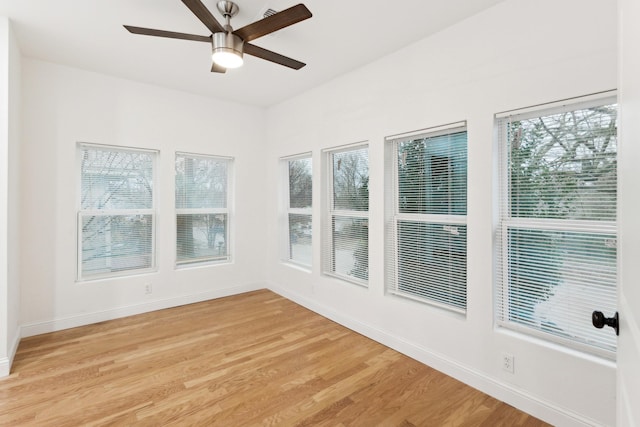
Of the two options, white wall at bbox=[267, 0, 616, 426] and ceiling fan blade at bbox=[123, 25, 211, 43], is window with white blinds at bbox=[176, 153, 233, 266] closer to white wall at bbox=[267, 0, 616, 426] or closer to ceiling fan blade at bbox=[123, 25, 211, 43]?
white wall at bbox=[267, 0, 616, 426]

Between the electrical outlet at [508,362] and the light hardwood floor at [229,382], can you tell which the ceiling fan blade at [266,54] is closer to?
the light hardwood floor at [229,382]

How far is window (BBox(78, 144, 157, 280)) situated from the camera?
3.49 m

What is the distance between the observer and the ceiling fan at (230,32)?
6.03 ft

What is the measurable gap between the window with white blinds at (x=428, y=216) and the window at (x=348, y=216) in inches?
15.4

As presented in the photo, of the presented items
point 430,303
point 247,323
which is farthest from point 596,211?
point 247,323

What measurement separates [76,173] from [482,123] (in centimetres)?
403

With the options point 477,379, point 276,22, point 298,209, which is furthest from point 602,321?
point 298,209

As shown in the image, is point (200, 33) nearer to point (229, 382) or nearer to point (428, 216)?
point (428, 216)

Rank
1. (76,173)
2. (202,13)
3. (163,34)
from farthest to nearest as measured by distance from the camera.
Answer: (76,173), (163,34), (202,13)

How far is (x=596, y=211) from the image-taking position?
6.03 ft

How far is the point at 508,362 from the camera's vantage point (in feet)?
6.93

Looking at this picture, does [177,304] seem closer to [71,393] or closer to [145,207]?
[145,207]

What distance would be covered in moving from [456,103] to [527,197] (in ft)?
2.89

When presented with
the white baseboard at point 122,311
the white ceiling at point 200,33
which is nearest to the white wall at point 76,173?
the white baseboard at point 122,311
